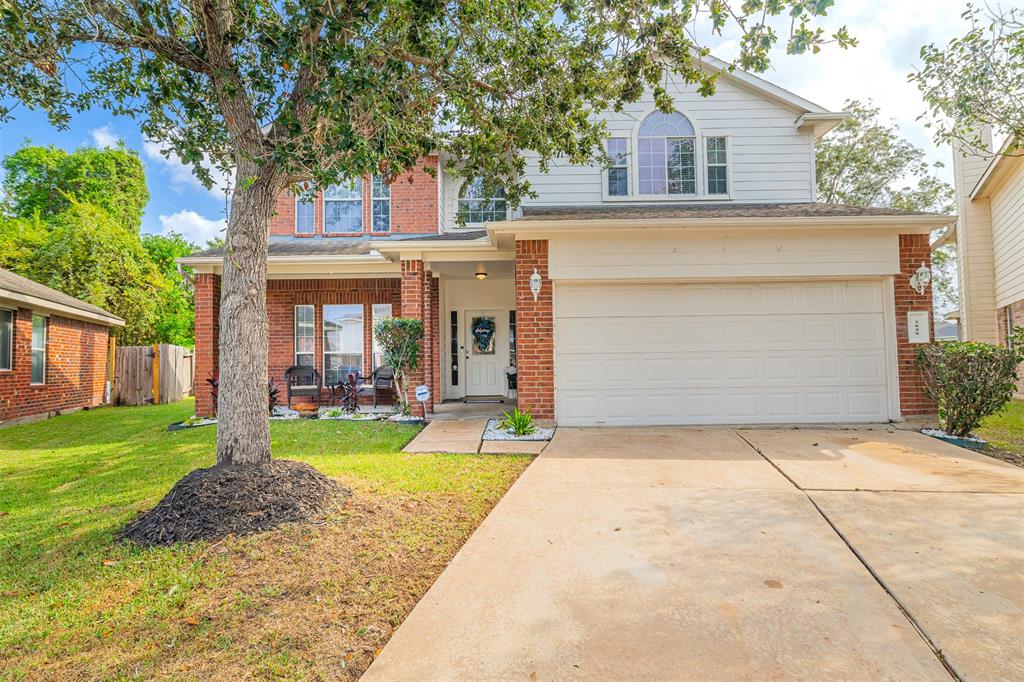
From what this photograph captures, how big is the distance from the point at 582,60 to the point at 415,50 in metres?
2.03

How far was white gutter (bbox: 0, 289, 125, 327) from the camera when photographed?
9836mm

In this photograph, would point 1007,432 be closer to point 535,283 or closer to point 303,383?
point 535,283

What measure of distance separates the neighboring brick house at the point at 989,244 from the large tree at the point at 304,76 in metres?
10.7

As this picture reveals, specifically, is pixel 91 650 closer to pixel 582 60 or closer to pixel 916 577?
pixel 916 577

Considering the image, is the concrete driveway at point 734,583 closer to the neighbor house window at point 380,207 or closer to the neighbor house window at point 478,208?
the neighbor house window at point 478,208

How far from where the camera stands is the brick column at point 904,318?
7695 millimetres

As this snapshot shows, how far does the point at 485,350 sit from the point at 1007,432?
375 inches

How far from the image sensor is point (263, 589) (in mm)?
2785

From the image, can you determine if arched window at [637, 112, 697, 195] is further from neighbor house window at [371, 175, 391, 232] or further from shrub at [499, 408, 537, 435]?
neighbor house window at [371, 175, 391, 232]

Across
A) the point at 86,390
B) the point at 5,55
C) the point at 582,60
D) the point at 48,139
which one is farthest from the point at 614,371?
the point at 48,139

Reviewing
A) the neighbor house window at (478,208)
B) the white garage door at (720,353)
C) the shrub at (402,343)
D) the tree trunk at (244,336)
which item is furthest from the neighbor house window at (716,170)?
the tree trunk at (244,336)

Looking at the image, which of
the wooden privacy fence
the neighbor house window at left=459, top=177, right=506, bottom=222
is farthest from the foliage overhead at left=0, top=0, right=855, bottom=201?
the wooden privacy fence

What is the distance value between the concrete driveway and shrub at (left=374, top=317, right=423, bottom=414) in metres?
4.56

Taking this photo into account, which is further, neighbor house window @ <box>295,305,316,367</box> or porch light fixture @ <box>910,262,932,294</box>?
neighbor house window @ <box>295,305,316,367</box>
